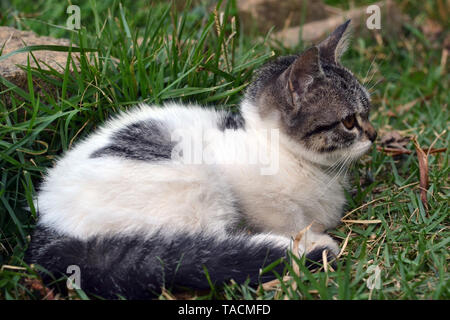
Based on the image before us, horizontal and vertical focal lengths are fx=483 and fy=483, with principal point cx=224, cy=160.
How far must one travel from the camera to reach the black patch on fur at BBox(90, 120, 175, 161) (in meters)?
2.14

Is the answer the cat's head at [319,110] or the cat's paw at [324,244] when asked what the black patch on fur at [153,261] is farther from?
the cat's head at [319,110]

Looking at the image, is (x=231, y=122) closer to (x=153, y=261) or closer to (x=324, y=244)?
(x=324, y=244)

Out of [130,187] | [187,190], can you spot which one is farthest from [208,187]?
[130,187]

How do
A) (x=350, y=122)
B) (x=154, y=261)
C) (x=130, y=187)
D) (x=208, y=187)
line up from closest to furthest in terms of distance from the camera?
(x=154, y=261) < (x=130, y=187) < (x=208, y=187) < (x=350, y=122)

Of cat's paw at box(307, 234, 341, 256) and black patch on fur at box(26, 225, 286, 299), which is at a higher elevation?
black patch on fur at box(26, 225, 286, 299)

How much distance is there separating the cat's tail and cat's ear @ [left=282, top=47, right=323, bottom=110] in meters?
0.75

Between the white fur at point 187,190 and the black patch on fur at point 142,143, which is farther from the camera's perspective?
the black patch on fur at point 142,143

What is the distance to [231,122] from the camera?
253 cm

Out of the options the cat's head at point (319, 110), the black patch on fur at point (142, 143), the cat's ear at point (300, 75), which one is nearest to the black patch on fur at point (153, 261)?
the black patch on fur at point (142, 143)

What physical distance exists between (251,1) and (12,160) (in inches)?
Answer: 121

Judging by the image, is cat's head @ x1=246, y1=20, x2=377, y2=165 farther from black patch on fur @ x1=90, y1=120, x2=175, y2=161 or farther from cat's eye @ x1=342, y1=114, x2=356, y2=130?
black patch on fur @ x1=90, y1=120, x2=175, y2=161

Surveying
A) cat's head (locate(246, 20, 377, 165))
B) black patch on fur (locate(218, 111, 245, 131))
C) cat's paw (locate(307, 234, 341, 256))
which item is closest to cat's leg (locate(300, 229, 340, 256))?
cat's paw (locate(307, 234, 341, 256))

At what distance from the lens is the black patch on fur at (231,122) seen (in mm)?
2496

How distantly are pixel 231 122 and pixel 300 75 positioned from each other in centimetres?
46
